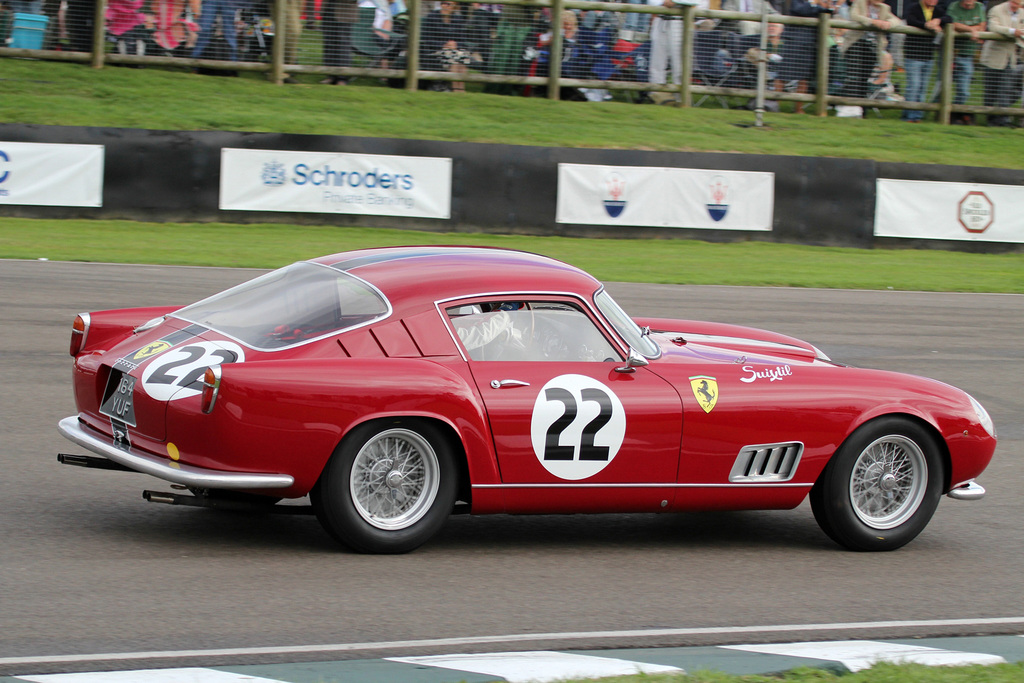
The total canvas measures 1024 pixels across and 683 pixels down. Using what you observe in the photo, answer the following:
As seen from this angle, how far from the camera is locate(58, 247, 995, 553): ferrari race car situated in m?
4.85

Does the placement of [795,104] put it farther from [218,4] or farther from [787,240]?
[218,4]

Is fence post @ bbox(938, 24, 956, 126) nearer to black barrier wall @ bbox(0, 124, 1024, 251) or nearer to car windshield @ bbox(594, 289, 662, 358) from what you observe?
black barrier wall @ bbox(0, 124, 1024, 251)

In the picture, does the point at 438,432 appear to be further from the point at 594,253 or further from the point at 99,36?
the point at 99,36

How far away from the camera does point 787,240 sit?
805 inches

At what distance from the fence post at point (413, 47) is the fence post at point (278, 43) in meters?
2.45

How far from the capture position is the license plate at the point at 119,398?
5.04 m

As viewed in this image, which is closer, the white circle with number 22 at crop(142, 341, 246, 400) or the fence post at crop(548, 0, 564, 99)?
the white circle with number 22 at crop(142, 341, 246, 400)

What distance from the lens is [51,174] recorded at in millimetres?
17922

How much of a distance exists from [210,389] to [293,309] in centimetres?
71

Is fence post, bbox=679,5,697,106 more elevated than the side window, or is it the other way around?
fence post, bbox=679,5,697,106

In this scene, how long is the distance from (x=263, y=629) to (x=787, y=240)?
17359 mm

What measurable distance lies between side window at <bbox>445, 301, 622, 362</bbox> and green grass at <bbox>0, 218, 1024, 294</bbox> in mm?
10709

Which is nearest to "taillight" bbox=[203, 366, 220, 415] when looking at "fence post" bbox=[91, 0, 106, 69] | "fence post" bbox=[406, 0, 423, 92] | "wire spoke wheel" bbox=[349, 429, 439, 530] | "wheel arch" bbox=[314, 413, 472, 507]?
"wheel arch" bbox=[314, 413, 472, 507]

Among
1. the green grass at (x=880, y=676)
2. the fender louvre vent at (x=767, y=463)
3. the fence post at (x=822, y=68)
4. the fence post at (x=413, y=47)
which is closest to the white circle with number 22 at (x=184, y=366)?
the green grass at (x=880, y=676)
